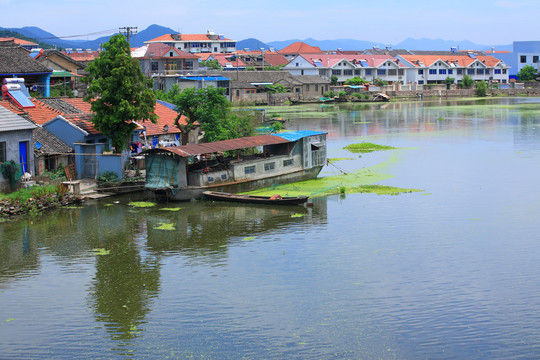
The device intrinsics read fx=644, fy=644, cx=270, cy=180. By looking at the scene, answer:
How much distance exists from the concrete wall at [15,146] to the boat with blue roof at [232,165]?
4931 millimetres

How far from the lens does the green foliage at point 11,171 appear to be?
2528 centimetres

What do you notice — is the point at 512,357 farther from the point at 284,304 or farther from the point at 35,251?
the point at 35,251

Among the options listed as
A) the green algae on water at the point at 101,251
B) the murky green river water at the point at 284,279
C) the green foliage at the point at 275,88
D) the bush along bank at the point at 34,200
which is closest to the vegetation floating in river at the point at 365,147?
the murky green river water at the point at 284,279

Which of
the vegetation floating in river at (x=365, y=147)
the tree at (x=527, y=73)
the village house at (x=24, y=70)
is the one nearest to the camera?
the village house at (x=24, y=70)

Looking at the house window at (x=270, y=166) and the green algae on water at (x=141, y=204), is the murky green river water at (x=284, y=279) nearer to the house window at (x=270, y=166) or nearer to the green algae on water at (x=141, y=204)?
the green algae on water at (x=141, y=204)

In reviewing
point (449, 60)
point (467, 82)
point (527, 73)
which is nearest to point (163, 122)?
point (467, 82)

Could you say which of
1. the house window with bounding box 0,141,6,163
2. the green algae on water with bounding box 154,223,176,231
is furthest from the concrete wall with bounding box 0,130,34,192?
the green algae on water with bounding box 154,223,176,231

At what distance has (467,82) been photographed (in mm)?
108125

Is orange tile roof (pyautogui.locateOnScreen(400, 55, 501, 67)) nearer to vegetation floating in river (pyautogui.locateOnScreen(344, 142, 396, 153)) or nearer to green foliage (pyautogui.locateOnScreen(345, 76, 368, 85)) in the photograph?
green foliage (pyautogui.locateOnScreen(345, 76, 368, 85))

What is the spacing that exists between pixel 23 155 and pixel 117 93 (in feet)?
16.0

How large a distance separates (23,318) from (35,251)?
18.8 ft

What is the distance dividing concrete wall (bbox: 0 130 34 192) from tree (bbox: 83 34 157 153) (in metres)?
3.27

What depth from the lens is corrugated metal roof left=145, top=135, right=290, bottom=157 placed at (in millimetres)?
26828

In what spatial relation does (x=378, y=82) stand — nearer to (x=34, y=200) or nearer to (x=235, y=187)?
(x=235, y=187)
